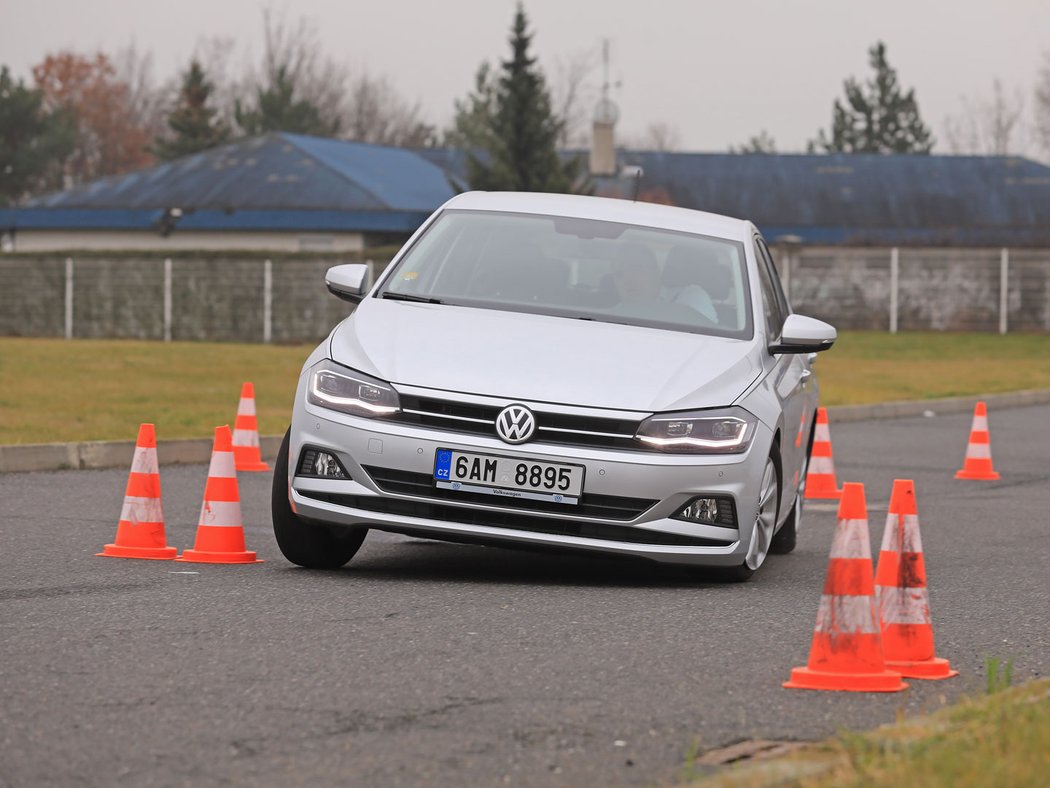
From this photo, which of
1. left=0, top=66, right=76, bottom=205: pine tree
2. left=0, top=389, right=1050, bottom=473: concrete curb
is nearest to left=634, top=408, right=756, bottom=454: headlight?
left=0, top=389, right=1050, bottom=473: concrete curb

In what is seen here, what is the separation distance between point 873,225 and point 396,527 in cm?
6087

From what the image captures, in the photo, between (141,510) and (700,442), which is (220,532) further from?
(700,442)

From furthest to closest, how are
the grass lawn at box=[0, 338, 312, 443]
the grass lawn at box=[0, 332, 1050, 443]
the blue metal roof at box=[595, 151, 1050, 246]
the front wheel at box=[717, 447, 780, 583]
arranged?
the blue metal roof at box=[595, 151, 1050, 246] < the grass lawn at box=[0, 332, 1050, 443] < the grass lawn at box=[0, 338, 312, 443] < the front wheel at box=[717, 447, 780, 583]

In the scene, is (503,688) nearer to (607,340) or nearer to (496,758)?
(496,758)

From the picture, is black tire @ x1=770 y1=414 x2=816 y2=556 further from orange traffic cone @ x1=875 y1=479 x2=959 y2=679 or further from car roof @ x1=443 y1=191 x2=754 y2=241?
orange traffic cone @ x1=875 y1=479 x2=959 y2=679

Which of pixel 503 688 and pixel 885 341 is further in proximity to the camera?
pixel 885 341

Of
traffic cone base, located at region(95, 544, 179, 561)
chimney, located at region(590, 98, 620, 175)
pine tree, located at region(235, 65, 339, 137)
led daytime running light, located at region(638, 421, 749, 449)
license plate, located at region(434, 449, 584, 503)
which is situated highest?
pine tree, located at region(235, 65, 339, 137)

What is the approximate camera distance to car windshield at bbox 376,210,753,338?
850 cm

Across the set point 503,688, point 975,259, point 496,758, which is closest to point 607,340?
point 503,688

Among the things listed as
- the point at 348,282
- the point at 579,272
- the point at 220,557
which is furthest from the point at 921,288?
the point at 220,557

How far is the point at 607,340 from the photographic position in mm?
7973

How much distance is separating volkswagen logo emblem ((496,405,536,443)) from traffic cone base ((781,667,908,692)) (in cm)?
209

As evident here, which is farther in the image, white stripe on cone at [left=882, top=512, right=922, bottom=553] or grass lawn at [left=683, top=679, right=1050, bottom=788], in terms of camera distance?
white stripe on cone at [left=882, top=512, right=922, bottom=553]

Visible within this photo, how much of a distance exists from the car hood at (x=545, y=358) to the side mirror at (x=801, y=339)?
223mm
